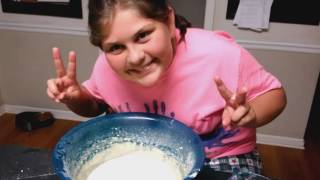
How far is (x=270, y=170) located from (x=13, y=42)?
199 cm

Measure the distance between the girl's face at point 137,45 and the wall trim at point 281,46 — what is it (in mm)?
1422

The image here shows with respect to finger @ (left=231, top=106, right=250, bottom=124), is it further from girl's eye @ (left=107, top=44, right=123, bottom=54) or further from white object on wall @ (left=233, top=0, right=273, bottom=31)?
white object on wall @ (left=233, top=0, right=273, bottom=31)

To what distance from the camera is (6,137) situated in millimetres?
2537

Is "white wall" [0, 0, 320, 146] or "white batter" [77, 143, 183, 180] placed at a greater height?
"white batter" [77, 143, 183, 180]

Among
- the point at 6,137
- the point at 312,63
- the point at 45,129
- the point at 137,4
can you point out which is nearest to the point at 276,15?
the point at 312,63

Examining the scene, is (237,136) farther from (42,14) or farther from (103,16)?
(42,14)

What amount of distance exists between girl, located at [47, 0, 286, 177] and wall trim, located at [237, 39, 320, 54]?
1.19m

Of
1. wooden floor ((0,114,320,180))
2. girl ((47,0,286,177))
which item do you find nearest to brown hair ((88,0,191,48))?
girl ((47,0,286,177))

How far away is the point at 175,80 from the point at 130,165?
30 cm

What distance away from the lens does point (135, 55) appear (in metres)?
0.83

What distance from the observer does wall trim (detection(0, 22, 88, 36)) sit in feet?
8.09

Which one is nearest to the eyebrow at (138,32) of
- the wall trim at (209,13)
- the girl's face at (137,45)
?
the girl's face at (137,45)

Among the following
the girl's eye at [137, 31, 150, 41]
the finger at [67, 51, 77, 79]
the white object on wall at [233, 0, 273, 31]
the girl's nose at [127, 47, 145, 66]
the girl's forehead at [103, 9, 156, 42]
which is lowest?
the white object on wall at [233, 0, 273, 31]

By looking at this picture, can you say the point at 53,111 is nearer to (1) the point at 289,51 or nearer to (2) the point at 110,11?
(1) the point at 289,51
